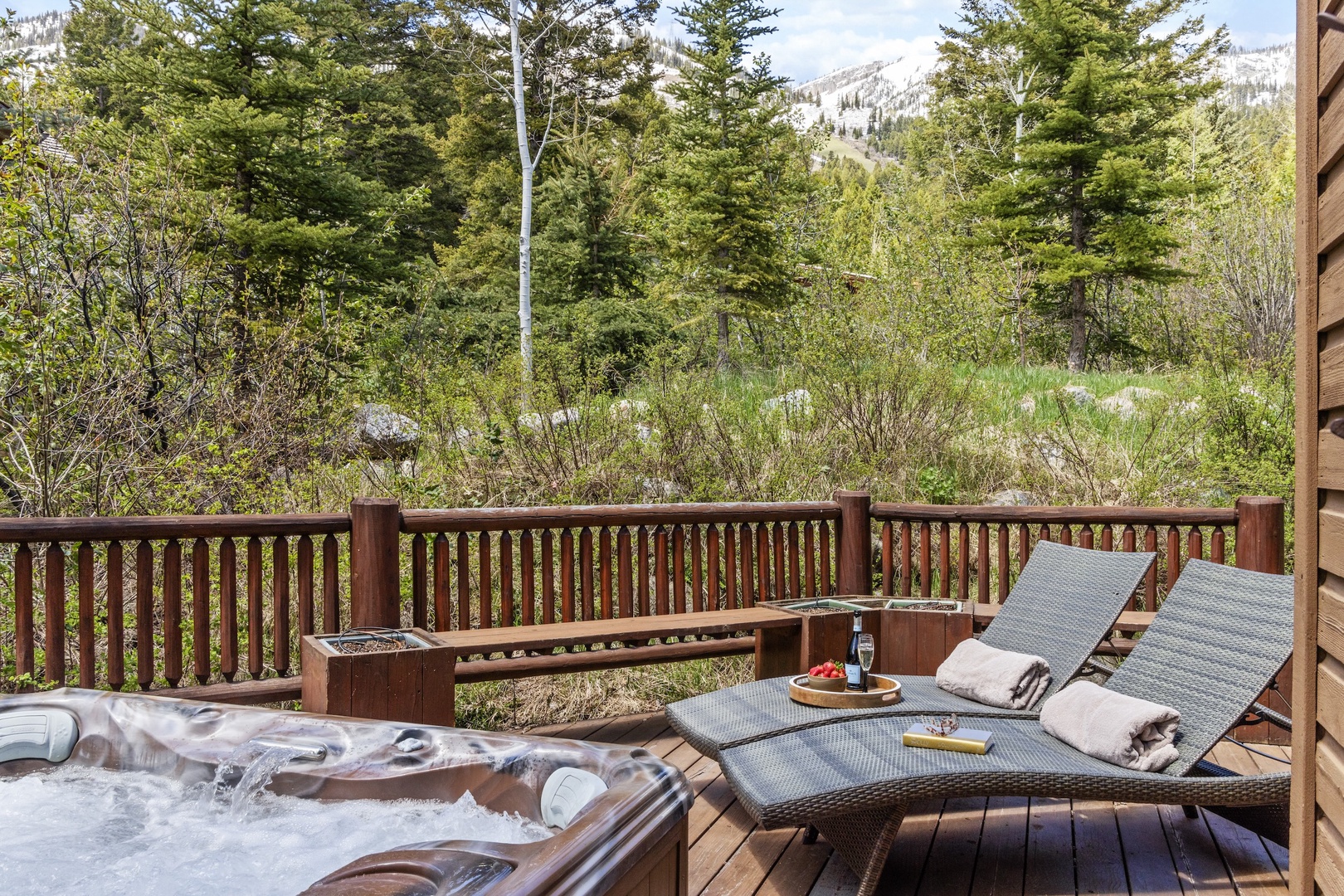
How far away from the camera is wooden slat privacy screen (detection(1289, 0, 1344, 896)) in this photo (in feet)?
5.05

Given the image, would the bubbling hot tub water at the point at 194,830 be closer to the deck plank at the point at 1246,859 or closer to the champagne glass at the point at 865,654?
the champagne glass at the point at 865,654

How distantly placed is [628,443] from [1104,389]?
5.89 meters

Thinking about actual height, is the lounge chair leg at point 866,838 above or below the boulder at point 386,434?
below

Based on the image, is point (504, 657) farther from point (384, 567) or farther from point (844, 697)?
point (844, 697)

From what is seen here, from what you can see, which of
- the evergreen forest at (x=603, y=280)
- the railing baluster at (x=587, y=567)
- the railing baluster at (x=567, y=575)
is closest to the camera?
the railing baluster at (x=567, y=575)

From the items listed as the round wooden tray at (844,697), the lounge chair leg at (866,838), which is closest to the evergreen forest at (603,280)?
the round wooden tray at (844,697)

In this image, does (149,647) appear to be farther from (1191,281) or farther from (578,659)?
(1191,281)

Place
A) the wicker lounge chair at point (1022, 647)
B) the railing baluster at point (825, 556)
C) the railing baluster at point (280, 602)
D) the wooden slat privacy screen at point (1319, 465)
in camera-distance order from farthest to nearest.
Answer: the railing baluster at point (825, 556) < the railing baluster at point (280, 602) < the wicker lounge chair at point (1022, 647) < the wooden slat privacy screen at point (1319, 465)

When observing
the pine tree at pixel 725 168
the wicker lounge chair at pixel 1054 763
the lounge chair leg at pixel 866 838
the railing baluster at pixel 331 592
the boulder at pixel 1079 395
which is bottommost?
the lounge chair leg at pixel 866 838

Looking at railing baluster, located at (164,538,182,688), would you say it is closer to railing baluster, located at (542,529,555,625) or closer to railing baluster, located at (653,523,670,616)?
railing baluster, located at (542,529,555,625)

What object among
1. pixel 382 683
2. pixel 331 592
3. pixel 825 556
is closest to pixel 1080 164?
pixel 825 556

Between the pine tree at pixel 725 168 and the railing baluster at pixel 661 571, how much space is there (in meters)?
7.77

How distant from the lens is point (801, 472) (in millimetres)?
6684

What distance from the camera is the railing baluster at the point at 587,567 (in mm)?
4461
